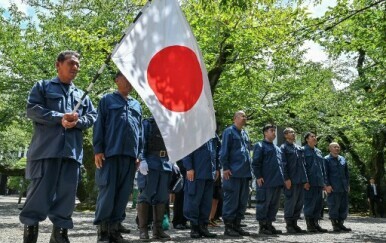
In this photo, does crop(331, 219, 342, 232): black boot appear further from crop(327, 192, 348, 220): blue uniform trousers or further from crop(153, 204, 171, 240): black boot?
crop(153, 204, 171, 240): black boot

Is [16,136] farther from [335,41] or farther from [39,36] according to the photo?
[335,41]

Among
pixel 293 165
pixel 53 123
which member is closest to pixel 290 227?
pixel 293 165

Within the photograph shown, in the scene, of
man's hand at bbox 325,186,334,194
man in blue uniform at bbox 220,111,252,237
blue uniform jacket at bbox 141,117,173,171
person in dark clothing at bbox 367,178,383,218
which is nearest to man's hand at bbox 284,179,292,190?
man in blue uniform at bbox 220,111,252,237

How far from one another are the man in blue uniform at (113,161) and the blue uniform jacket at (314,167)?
198 inches

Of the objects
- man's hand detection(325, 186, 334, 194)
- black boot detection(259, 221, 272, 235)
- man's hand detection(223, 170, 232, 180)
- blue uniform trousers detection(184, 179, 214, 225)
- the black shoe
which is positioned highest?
man's hand detection(223, 170, 232, 180)

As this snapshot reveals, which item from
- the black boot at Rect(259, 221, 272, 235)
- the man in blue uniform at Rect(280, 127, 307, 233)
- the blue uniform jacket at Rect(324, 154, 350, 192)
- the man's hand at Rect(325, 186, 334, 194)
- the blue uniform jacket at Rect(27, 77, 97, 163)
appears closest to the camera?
the blue uniform jacket at Rect(27, 77, 97, 163)

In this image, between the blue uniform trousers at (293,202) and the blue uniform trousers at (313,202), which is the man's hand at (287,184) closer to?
the blue uniform trousers at (293,202)

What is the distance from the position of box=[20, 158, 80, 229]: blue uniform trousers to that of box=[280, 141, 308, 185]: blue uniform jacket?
17.0 ft

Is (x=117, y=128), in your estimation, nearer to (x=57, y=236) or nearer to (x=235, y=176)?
(x=57, y=236)

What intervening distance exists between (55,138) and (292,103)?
53.0ft

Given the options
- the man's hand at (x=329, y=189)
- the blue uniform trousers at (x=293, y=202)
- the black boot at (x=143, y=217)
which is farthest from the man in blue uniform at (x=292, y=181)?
the black boot at (x=143, y=217)

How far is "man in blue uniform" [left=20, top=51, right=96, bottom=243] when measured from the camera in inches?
173

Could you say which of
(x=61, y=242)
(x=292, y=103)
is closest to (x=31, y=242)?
(x=61, y=242)

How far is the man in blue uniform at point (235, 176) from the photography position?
295 inches
